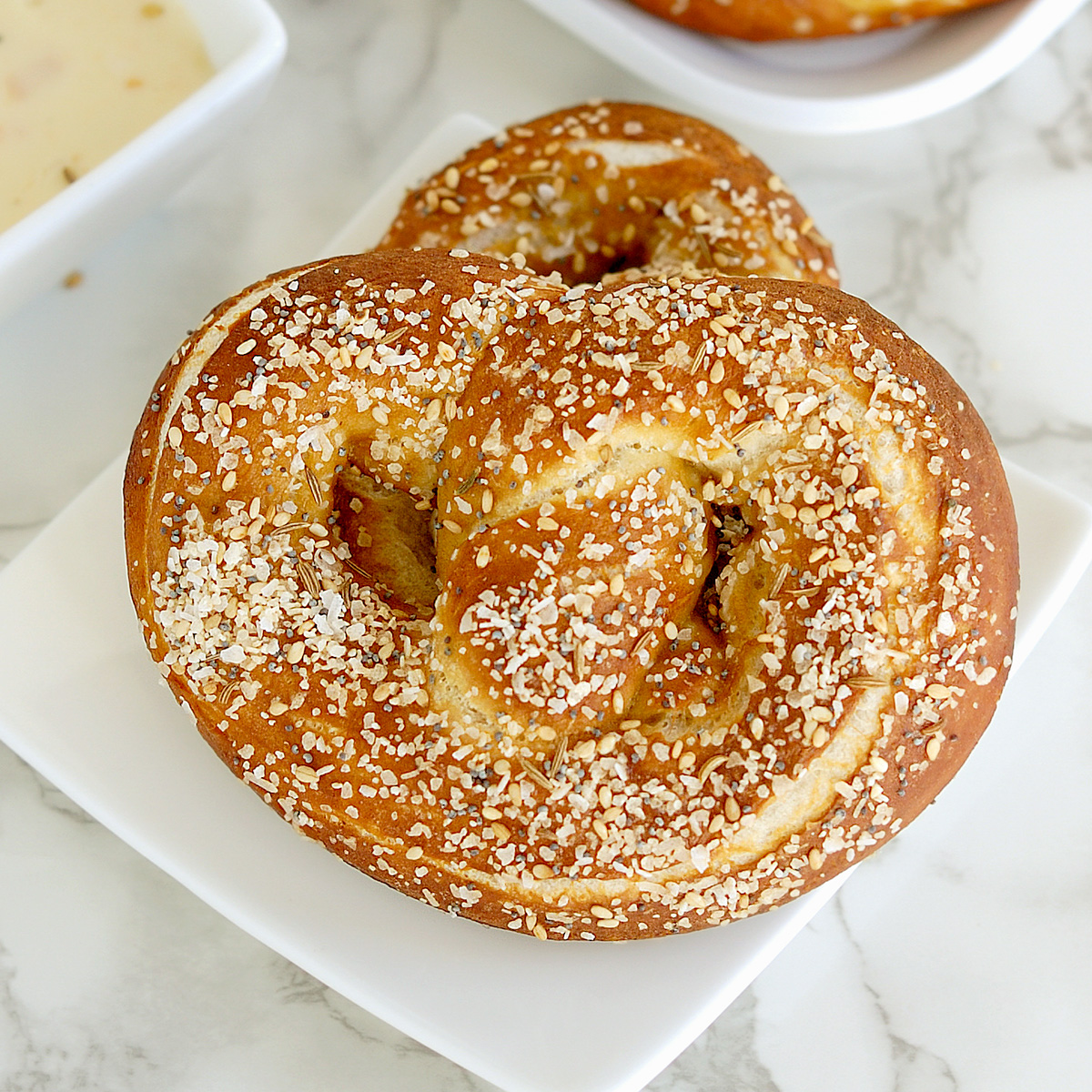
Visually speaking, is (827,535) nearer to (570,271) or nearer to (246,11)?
(570,271)

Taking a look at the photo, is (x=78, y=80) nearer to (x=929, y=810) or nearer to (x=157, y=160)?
(x=157, y=160)

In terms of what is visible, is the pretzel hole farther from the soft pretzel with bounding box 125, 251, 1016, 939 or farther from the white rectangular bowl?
the white rectangular bowl

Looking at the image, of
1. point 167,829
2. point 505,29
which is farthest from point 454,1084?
point 505,29

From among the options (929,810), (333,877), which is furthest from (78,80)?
(929,810)

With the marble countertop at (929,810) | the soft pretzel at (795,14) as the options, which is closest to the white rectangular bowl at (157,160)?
the marble countertop at (929,810)

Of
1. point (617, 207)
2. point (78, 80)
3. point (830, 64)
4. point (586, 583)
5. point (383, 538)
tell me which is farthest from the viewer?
point (830, 64)
